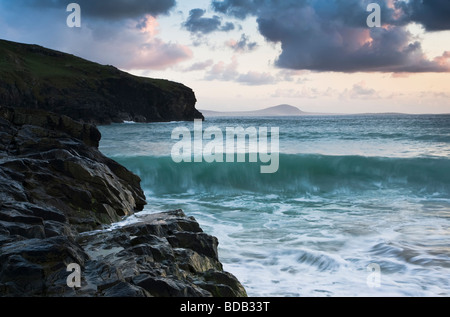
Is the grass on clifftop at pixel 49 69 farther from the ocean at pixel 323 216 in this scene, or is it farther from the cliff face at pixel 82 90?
the ocean at pixel 323 216

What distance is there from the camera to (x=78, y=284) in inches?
173

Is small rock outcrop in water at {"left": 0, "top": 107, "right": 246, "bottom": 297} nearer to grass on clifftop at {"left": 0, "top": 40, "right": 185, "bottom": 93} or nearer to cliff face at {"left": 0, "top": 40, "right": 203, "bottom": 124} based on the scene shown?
cliff face at {"left": 0, "top": 40, "right": 203, "bottom": 124}

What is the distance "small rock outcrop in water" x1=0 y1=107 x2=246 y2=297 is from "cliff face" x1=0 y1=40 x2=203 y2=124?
75110 millimetres

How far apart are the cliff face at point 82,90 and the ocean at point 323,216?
67.5 m

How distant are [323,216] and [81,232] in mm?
7747

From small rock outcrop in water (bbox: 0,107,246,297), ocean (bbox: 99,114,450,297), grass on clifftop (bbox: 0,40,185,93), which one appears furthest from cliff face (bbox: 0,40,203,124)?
small rock outcrop in water (bbox: 0,107,246,297)

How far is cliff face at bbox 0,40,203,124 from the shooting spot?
86.3 metres

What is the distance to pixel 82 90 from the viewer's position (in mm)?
95250

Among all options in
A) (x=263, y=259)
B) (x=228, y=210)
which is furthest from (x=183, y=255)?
(x=228, y=210)

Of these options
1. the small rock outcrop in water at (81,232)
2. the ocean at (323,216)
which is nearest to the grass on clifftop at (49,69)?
the ocean at (323,216)

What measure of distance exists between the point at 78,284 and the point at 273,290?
3.36m
